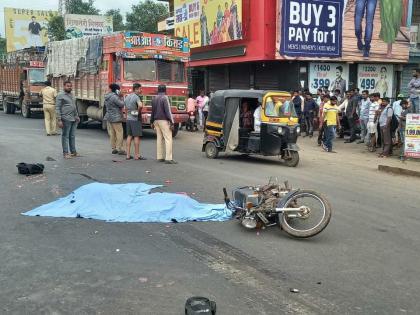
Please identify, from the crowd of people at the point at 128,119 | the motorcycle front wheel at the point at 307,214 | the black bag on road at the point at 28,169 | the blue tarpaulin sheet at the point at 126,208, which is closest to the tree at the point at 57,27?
the crowd of people at the point at 128,119

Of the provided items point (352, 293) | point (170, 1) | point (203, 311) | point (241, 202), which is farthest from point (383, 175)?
point (170, 1)

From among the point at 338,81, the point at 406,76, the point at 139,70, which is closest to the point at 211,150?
the point at 139,70

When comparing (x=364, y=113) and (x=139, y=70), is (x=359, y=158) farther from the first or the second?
(x=139, y=70)

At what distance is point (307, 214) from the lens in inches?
237

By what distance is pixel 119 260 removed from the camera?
512 centimetres

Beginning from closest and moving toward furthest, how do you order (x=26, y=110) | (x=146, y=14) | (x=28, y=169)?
(x=28, y=169) < (x=26, y=110) < (x=146, y=14)

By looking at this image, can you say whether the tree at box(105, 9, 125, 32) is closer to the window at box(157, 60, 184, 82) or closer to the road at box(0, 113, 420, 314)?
the window at box(157, 60, 184, 82)

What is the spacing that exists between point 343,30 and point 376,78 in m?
3.03


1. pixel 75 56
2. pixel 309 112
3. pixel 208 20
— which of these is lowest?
pixel 309 112

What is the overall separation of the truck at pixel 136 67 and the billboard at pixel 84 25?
25.3m

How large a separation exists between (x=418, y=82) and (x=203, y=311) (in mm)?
13251

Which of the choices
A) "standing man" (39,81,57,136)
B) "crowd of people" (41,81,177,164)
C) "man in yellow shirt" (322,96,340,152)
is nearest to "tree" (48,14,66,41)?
"standing man" (39,81,57,136)

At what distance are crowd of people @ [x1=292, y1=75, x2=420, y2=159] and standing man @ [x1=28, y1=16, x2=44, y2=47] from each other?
42339 millimetres

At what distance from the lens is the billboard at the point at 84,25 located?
43.8 m
